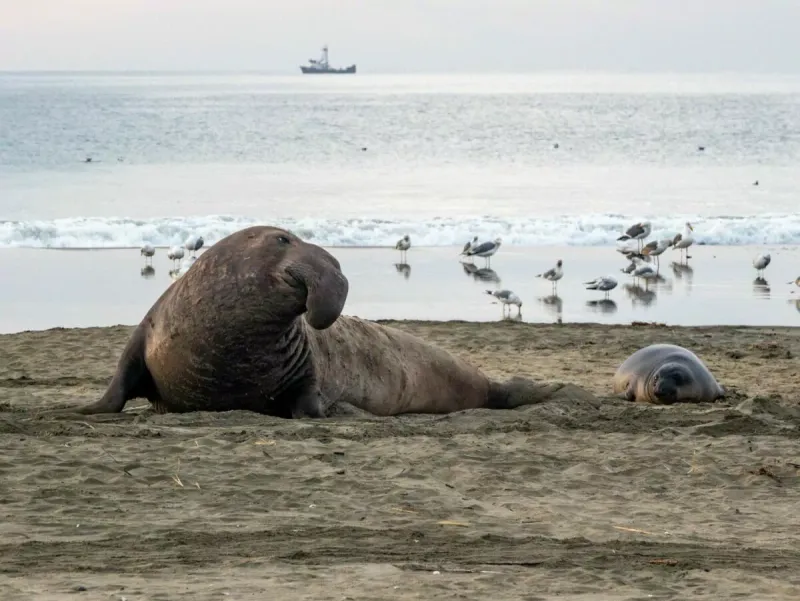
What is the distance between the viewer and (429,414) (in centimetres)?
805

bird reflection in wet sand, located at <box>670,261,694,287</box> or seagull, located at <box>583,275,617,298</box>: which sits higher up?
seagull, located at <box>583,275,617,298</box>

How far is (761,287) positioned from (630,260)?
3.38 metres

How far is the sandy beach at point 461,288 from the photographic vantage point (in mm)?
14414

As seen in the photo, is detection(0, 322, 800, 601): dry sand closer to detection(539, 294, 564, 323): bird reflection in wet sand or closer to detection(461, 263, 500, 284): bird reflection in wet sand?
detection(539, 294, 564, 323): bird reflection in wet sand

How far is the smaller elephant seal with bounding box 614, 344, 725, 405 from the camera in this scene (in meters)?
8.85

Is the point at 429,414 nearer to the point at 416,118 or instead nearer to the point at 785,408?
the point at 785,408

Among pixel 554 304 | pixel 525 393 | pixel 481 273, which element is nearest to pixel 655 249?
pixel 481 273

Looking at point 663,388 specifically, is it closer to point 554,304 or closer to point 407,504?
point 407,504

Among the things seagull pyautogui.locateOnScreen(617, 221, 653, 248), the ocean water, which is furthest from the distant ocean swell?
seagull pyautogui.locateOnScreen(617, 221, 653, 248)

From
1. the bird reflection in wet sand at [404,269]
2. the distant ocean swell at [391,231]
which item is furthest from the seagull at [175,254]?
the distant ocean swell at [391,231]

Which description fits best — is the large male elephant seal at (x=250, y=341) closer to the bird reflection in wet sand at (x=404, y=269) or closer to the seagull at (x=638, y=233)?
the bird reflection in wet sand at (x=404, y=269)

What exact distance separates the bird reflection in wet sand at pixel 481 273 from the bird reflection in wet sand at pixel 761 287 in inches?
131

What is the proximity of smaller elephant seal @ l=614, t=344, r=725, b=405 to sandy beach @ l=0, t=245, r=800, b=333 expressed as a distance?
4.81m

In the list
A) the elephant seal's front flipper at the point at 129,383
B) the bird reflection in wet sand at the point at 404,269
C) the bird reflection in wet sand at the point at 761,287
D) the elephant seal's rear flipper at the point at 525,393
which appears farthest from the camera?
the bird reflection in wet sand at the point at 404,269
